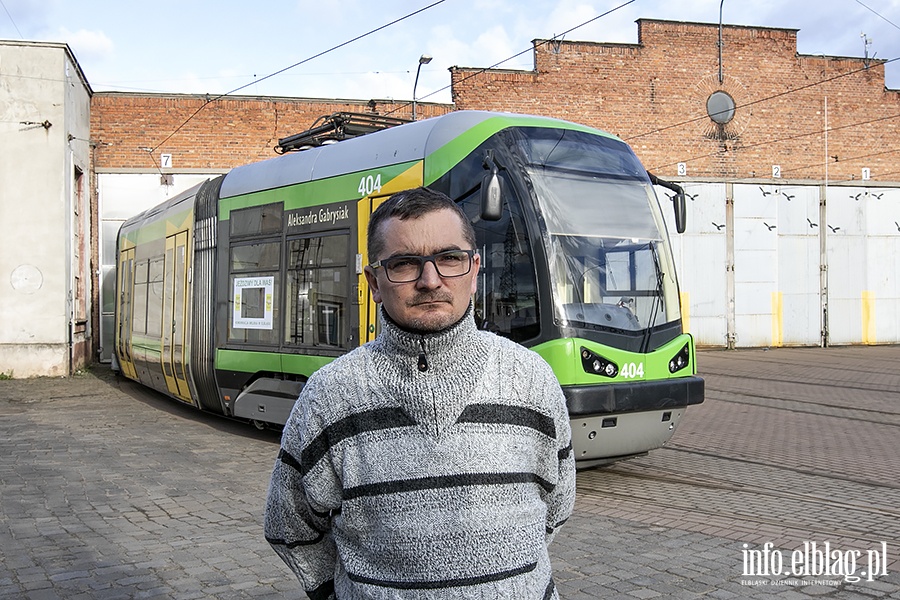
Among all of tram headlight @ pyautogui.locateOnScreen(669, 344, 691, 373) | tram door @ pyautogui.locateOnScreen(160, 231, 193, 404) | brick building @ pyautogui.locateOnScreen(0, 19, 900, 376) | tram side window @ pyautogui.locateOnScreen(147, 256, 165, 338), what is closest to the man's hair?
tram headlight @ pyautogui.locateOnScreen(669, 344, 691, 373)

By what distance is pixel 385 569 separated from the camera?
6.56 feet

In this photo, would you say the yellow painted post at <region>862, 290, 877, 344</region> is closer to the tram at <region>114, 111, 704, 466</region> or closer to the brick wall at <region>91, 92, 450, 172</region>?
the brick wall at <region>91, 92, 450, 172</region>

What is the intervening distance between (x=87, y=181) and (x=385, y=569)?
22647 mm

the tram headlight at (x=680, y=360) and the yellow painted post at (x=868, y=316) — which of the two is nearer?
the tram headlight at (x=680, y=360)

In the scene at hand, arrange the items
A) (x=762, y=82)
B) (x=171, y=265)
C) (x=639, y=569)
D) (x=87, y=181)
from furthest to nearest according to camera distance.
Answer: (x=762, y=82) < (x=87, y=181) < (x=171, y=265) < (x=639, y=569)

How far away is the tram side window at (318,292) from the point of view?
935cm

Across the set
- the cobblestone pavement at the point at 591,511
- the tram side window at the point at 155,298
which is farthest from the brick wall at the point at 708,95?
the cobblestone pavement at the point at 591,511

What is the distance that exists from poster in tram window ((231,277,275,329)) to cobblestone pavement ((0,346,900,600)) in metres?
1.40

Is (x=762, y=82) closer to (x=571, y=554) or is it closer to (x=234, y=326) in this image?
(x=234, y=326)

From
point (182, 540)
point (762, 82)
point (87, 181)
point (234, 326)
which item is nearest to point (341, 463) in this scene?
point (182, 540)

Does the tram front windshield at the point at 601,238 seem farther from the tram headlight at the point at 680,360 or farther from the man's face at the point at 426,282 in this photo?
the man's face at the point at 426,282

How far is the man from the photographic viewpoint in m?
1.97

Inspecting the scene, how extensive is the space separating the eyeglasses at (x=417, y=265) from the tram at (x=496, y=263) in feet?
17.2

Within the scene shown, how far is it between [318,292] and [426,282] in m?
7.87
